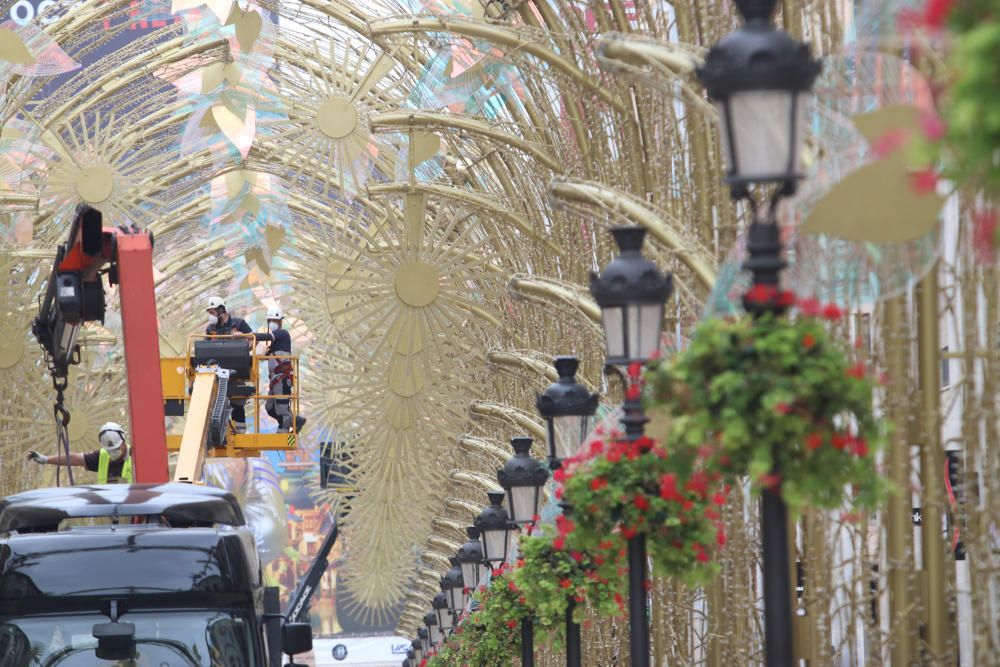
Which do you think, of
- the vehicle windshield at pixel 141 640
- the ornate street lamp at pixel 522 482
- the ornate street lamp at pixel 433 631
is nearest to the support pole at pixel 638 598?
the vehicle windshield at pixel 141 640

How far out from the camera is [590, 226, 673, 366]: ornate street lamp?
9.71 meters

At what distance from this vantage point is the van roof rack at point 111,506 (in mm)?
12945

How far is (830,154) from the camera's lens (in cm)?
707

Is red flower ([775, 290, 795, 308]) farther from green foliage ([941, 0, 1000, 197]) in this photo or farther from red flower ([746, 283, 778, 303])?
green foliage ([941, 0, 1000, 197])

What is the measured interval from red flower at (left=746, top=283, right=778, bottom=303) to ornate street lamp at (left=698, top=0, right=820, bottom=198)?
377 mm

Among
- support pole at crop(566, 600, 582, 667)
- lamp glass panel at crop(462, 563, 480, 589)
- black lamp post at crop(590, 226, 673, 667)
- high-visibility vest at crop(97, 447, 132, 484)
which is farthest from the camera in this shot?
lamp glass panel at crop(462, 563, 480, 589)

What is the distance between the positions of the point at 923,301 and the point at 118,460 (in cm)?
950

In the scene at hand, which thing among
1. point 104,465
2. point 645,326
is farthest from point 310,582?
point 645,326

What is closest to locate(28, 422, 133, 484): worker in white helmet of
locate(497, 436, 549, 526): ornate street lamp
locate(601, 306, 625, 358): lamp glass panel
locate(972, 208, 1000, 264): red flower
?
locate(497, 436, 549, 526): ornate street lamp

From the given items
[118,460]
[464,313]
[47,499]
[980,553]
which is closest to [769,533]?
[980,553]

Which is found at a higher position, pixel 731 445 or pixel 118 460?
pixel 118 460

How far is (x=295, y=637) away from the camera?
1248cm

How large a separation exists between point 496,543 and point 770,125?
15.0 meters

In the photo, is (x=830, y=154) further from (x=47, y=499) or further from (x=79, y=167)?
(x=79, y=167)
